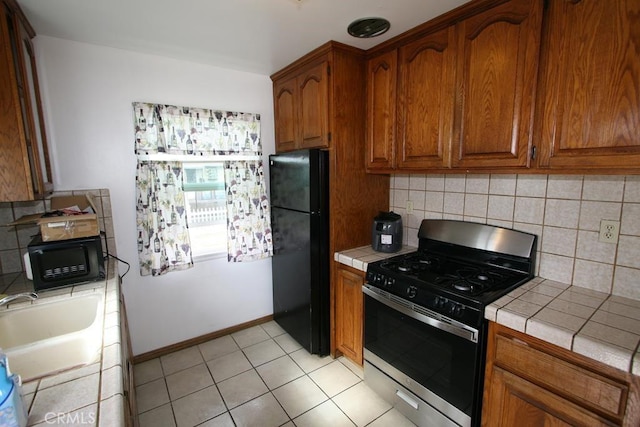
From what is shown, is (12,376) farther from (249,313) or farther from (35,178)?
(249,313)

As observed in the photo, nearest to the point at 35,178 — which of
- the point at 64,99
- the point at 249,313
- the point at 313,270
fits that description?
the point at 64,99

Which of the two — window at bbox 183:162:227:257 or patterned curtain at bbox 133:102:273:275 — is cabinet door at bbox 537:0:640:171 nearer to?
patterned curtain at bbox 133:102:273:275

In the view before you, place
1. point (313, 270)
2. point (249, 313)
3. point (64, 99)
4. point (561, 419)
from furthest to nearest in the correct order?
1. point (249, 313)
2. point (313, 270)
3. point (64, 99)
4. point (561, 419)

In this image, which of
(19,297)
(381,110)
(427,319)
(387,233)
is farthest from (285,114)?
(19,297)

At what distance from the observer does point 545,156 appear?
1.38 metres

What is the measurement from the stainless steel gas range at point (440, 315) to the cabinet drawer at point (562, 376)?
0.11 m

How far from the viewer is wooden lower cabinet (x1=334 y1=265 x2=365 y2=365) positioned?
2.09 metres

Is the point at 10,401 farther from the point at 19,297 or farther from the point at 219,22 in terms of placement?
the point at 219,22

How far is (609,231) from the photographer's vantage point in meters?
1.44

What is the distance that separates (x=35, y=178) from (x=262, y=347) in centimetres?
193

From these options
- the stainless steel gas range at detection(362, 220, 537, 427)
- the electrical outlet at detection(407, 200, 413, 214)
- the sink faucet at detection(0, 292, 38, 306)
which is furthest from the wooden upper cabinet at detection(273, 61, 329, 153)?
the sink faucet at detection(0, 292, 38, 306)

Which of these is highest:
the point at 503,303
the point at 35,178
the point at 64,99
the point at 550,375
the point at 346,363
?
the point at 64,99

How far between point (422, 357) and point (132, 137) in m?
2.40

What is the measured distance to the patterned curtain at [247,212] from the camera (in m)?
2.58
